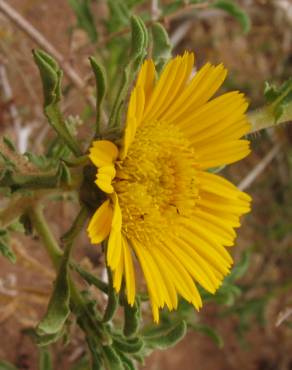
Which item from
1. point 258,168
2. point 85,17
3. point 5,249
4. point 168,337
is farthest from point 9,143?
point 258,168

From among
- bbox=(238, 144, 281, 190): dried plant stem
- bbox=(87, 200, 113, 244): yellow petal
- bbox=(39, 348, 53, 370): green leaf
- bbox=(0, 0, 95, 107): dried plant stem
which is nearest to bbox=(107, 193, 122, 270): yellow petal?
bbox=(87, 200, 113, 244): yellow petal

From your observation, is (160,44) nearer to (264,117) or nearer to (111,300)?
(264,117)

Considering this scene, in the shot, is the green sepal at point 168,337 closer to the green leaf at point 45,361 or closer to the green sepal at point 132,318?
the green sepal at point 132,318

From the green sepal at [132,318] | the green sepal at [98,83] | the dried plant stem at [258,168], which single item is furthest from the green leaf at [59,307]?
the dried plant stem at [258,168]

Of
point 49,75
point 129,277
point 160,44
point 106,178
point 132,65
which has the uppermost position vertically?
point 160,44

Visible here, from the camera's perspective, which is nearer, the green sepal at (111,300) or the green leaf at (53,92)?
the green leaf at (53,92)

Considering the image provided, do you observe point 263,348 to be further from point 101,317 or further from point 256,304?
point 101,317

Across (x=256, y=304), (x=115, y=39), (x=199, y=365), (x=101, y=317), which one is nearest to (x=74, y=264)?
(x=101, y=317)
